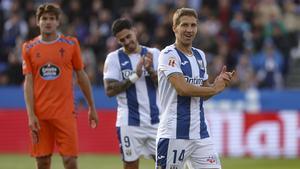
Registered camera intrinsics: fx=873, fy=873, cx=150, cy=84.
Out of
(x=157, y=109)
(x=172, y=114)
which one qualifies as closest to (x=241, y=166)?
(x=157, y=109)

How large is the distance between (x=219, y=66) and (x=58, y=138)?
11089 mm

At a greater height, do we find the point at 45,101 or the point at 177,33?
the point at 177,33

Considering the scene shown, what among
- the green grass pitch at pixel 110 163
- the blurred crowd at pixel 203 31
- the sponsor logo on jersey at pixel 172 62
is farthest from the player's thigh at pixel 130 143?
the blurred crowd at pixel 203 31

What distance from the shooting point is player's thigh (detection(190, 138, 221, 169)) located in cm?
977

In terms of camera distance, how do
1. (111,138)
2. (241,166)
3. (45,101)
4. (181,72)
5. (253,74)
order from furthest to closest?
(253,74), (111,138), (241,166), (45,101), (181,72)

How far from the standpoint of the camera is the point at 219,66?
72.8 feet

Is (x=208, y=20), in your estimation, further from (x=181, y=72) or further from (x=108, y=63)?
(x=181, y=72)

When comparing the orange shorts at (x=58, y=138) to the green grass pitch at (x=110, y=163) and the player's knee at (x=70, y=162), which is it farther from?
the green grass pitch at (x=110, y=163)

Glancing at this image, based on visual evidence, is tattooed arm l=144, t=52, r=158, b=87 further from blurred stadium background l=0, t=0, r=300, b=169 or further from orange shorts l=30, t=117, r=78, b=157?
blurred stadium background l=0, t=0, r=300, b=169

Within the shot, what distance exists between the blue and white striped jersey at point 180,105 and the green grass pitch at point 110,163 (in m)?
7.34

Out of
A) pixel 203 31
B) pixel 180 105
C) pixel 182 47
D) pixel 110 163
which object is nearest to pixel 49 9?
pixel 182 47

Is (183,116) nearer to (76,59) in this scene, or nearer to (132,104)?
(132,104)

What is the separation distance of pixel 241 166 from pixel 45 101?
697cm

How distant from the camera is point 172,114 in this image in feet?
32.2
